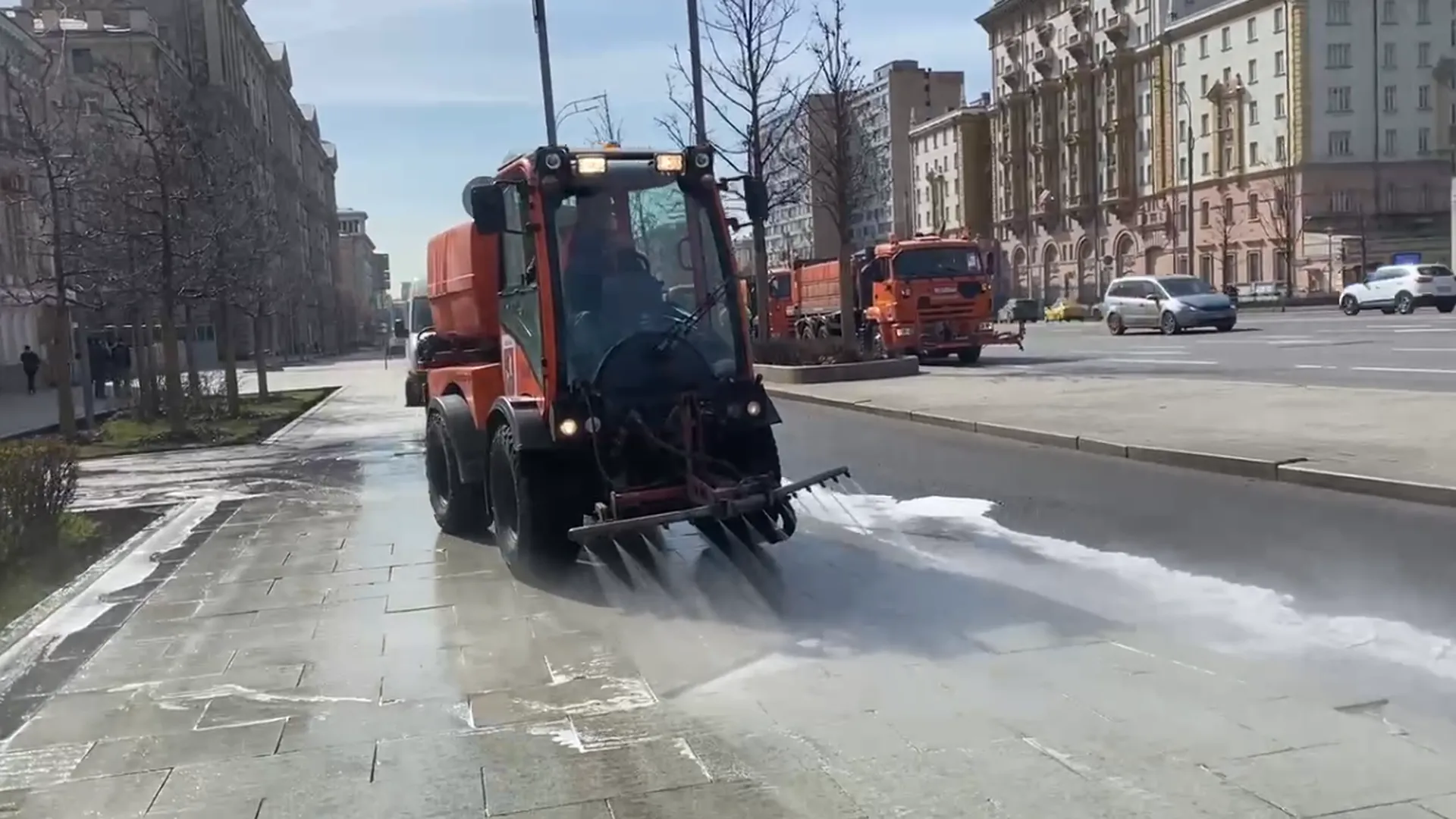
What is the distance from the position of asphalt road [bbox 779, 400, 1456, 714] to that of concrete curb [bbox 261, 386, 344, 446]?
11011mm

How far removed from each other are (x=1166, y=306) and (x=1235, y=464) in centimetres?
2737

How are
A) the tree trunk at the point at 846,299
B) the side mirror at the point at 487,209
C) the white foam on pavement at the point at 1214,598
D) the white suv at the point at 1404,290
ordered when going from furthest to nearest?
the white suv at the point at 1404,290 → the tree trunk at the point at 846,299 → the side mirror at the point at 487,209 → the white foam on pavement at the point at 1214,598

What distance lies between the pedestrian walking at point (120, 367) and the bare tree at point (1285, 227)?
6103 centimetres

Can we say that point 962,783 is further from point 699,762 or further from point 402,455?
point 402,455

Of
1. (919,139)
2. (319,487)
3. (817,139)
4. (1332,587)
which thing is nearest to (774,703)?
(1332,587)

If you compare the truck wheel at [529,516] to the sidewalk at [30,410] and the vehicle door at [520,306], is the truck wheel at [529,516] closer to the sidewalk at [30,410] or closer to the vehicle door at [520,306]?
the vehicle door at [520,306]

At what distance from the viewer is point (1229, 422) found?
13289mm

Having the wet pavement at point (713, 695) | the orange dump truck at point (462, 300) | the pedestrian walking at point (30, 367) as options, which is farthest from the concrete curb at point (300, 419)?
the pedestrian walking at point (30, 367)

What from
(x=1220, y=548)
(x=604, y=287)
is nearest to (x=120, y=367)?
(x=604, y=287)

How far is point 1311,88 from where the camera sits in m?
75.4

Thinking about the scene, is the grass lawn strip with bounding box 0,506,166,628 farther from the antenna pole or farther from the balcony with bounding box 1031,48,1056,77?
the balcony with bounding box 1031,48,1056,77

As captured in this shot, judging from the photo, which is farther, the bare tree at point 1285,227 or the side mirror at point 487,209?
the bare tree at point 1285,227

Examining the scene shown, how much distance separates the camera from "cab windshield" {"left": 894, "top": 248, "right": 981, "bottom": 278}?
92.2ft

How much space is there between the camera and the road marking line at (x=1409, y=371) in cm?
1789
